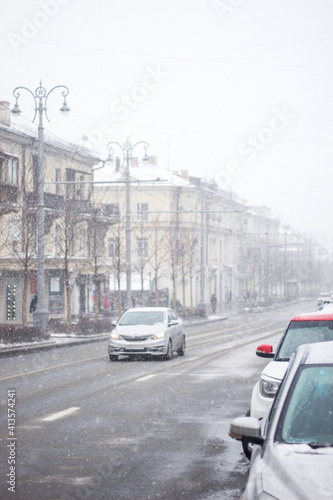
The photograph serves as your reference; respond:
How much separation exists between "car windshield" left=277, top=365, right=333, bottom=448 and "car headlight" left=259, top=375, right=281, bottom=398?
371cm

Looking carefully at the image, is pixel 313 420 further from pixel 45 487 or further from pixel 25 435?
pixel 25 435

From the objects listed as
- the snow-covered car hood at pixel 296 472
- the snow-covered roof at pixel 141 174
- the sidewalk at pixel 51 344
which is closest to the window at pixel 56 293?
the sidewalk at pixel 51 344

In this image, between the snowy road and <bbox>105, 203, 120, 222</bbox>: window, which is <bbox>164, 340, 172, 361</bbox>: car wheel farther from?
<bbox>105, 203, 120, 222</bbox>: window

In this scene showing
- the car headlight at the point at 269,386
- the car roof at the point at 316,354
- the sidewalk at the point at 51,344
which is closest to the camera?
the car roof at the point at 316,354

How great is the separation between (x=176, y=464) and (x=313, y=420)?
373cm

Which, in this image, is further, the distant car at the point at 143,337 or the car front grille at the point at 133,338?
the car front grille at the point at 133,338

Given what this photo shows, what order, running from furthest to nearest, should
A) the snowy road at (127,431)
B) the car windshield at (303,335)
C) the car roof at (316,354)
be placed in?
the car windshield at (303,335)
the snowy road at (127,431)
the car roof at (316,354)

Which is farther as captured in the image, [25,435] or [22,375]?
[22,375]

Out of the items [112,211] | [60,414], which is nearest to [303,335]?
[60,414]

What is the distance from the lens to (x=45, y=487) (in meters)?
7.41

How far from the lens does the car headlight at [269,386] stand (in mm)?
9039

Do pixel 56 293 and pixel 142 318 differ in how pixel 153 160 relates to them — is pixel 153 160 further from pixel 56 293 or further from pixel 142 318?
pixel 142 318

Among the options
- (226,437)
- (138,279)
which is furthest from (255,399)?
(138,279)

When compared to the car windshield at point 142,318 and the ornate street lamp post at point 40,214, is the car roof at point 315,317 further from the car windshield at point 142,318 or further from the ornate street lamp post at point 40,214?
the ornate street lamp post at point 40,214
